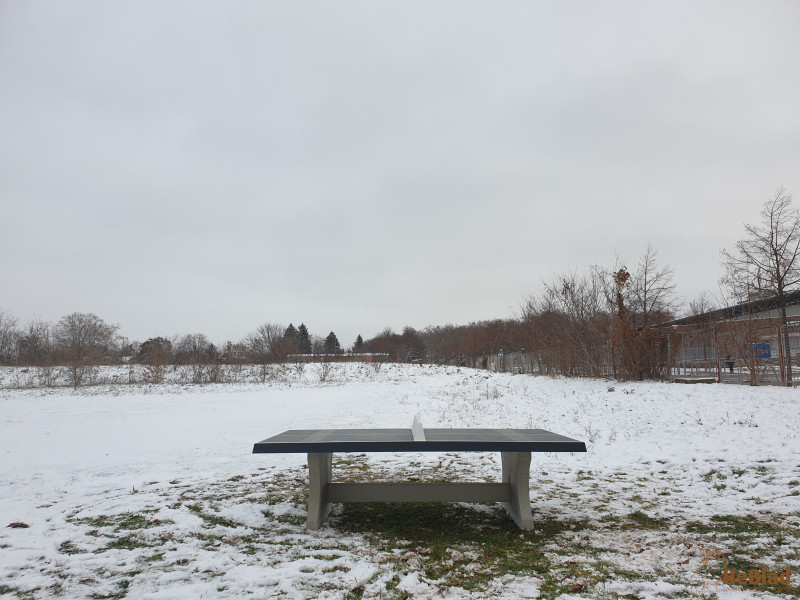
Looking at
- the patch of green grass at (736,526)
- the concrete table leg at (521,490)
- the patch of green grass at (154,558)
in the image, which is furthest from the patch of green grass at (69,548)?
the patch of green grass at (736,526)

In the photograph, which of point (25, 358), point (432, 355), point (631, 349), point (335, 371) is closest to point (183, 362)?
point (335, 371)

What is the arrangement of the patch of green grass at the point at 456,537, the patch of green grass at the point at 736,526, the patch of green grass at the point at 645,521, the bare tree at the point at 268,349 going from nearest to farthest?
the patch of green grass at the point at 456,537 < the patch of green grass at the point at 736,526 < the patch of green grass at the point at 645,521 < the bare tree at the point at 268,349

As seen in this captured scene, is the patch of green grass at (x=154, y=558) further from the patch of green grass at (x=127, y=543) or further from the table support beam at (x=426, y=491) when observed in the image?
the table support beam at (x=426, y=491)

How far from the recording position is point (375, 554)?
10.9ft

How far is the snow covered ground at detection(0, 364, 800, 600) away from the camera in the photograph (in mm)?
2869

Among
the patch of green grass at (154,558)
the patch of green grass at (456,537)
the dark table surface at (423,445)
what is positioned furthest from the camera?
the dark table surface at (423,445)

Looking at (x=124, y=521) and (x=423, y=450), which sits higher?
(x=423, y=450)

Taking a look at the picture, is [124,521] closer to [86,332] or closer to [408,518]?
[408,518]

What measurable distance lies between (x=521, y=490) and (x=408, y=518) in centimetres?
104

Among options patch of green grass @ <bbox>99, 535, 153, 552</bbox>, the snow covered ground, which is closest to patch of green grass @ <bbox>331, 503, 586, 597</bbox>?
the snow covered ground

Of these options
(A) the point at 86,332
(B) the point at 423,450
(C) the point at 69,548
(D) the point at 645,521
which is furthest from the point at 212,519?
(A) the point at 86,332

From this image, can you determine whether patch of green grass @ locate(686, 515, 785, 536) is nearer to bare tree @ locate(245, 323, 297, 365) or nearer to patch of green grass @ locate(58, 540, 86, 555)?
patch of green grass @ locate(58, 540, 86, 555)

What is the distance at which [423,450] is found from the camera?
349cm

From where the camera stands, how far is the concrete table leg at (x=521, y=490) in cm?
387
